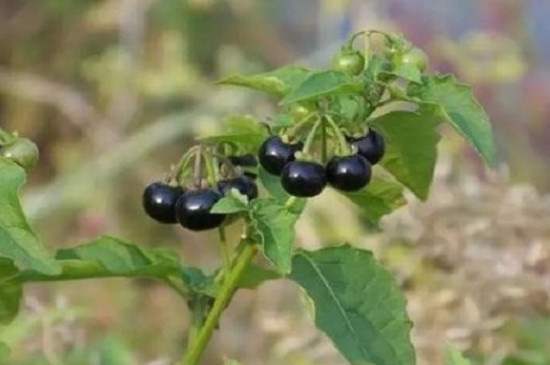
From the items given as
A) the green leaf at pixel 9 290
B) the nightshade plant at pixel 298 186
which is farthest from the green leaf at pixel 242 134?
the green leaf at pixel 9 290

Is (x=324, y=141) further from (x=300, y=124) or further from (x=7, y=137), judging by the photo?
(x=7, y=137)

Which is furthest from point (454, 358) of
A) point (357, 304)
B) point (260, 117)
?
point (260, 117)

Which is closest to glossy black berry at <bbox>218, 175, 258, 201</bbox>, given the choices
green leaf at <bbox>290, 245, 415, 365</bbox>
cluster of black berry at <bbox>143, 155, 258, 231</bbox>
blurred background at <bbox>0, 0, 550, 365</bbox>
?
cluster of black berry at <bbox>143, 155, 258, 231</bbox>

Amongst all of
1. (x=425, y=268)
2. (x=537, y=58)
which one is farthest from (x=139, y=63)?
(x=425, y=268)

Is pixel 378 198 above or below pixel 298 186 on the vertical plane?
above

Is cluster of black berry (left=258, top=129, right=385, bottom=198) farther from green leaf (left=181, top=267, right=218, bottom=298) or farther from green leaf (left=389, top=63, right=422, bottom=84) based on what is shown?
green leaf (left=181, top=267, right=218, bottom=298)

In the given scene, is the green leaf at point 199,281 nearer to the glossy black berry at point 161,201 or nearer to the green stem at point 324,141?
the glossy black berry at point 161,201

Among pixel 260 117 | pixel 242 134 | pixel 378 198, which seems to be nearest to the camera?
pixel 242 134
